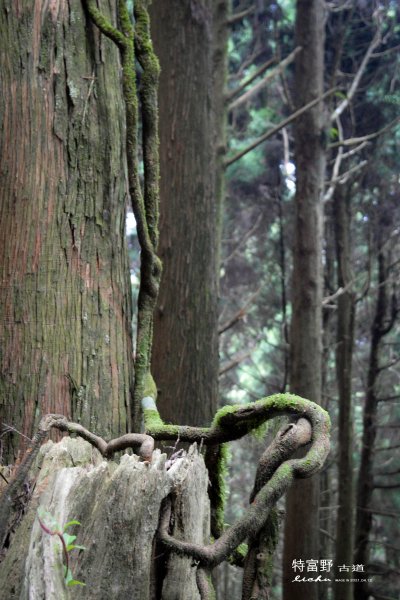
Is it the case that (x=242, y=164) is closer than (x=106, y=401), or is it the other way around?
(x=106, y=401)

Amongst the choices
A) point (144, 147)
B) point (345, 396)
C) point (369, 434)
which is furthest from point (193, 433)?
point (369, 434)

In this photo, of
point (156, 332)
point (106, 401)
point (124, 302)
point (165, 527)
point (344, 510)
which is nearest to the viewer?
point (165, 527)

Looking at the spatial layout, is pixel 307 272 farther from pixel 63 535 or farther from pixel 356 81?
pixel 63 535

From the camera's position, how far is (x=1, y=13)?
2049 millimetres

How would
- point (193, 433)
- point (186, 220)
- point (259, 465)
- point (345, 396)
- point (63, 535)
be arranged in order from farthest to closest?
point (345, 396), point (186, 220), point (193, 433), point (259, 465), point (63, 535)

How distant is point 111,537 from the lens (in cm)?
119

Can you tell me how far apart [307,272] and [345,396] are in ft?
6.98

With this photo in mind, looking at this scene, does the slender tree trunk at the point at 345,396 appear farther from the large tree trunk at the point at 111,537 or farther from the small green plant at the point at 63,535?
the small green plant at the point at 63,535

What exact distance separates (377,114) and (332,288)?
107 inches

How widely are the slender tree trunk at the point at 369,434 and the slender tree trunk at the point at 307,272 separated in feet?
8.13

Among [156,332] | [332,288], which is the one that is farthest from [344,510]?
[156,332]

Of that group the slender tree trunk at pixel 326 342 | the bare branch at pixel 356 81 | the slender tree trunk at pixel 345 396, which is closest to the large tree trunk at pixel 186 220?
the bare branch at pixel 356 81

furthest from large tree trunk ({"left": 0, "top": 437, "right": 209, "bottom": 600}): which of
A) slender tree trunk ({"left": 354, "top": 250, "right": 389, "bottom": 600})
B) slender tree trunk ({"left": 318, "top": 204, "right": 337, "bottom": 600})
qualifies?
slender tree trunk ({"left": 354, "top": 250, "right": 389, "bottom": 600})

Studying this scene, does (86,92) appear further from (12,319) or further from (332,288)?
(332,288)
